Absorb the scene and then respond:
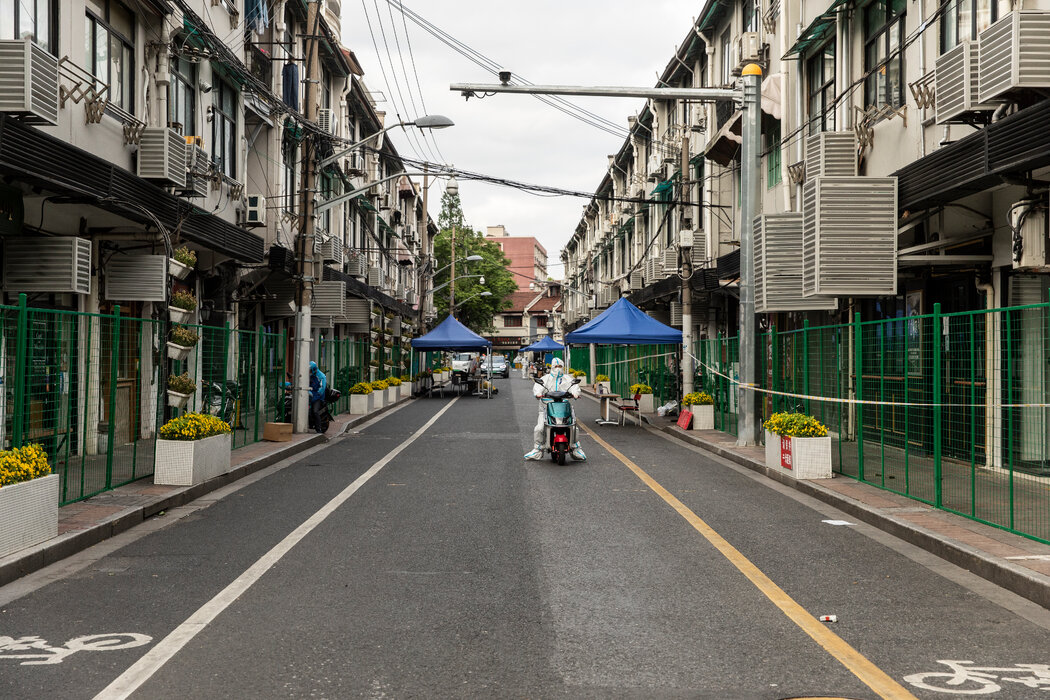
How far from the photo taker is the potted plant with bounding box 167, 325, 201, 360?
12.9 m

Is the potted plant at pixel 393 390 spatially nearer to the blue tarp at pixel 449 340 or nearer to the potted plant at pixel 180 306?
the blue tarp at pixel 449 340

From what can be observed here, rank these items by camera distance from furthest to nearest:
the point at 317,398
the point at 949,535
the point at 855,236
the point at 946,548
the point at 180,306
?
the point at 317,398 < the point at 855,236 < the point at 180,306 < the point at 949,535 < the point at 946,548

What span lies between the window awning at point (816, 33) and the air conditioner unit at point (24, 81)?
43.1ft

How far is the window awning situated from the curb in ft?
31.4

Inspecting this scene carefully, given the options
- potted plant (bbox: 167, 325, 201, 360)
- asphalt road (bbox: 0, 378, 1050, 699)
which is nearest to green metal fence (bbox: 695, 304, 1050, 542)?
asphalt road (bbox: 0, 378, 1050, 699)

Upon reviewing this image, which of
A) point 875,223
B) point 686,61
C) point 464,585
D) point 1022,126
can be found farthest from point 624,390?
point 464,585

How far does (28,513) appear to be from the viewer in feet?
24.7

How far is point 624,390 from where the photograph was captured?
36469 millimetres

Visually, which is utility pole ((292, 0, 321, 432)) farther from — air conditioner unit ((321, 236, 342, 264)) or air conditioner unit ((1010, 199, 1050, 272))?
air conditioner unit ((1010, 199, 1050, 272))

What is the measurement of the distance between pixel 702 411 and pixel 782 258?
539cm

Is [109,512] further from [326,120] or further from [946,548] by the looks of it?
[326,120]

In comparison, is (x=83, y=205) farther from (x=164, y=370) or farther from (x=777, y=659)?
(x=777, y=659)

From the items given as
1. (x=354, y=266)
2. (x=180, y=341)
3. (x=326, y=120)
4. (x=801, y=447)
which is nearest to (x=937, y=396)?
(x=801, y=447)

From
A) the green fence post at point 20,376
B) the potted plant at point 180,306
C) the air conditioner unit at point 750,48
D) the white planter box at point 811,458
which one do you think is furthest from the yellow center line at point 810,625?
the air conditioner unit at point 750,48
